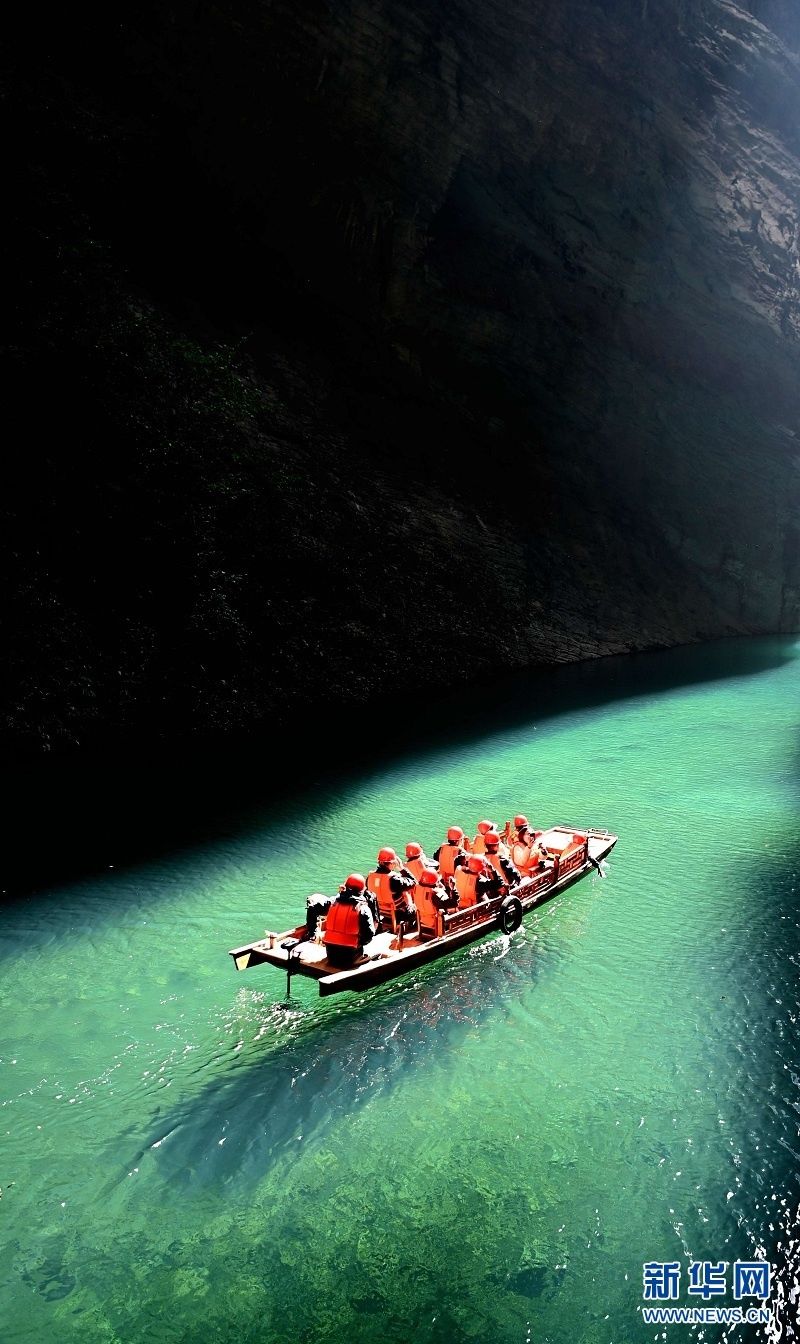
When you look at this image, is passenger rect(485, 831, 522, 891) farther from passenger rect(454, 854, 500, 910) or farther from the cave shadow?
the cave shadow

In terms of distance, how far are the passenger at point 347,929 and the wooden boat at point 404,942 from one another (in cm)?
11

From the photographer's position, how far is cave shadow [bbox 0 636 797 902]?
1500 cm

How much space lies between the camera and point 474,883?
11.7m

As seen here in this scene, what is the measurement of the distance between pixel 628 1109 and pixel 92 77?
1147 inches

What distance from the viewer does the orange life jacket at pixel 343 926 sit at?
32.2 ft

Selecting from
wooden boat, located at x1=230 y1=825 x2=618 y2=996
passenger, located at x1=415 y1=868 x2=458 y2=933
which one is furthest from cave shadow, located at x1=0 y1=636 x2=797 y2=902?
passenger, located at x1=415 y1=868 x2=458 y2=933

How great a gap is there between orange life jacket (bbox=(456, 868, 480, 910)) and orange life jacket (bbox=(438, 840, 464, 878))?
0.24m

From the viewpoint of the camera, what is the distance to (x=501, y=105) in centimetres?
3048

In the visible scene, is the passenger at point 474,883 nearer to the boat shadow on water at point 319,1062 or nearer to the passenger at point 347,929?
the boat shadow on water at point 319,1062

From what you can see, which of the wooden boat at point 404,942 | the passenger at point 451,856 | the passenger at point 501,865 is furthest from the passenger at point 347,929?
the passenger at point 501,865

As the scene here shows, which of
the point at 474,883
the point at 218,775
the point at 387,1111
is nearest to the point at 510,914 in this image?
the point at 474,883

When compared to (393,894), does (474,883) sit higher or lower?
lower

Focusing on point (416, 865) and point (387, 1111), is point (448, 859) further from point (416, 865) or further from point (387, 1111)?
point (387, 1111)

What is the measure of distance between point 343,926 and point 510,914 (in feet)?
10.2
